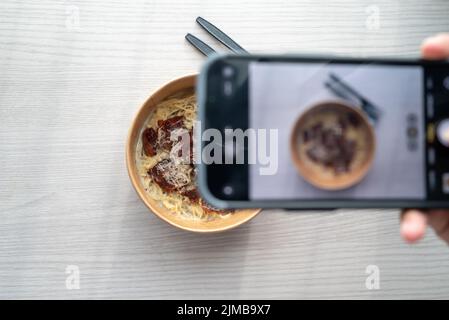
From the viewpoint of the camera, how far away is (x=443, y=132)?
59 cm

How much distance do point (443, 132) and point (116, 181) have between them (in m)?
0.47

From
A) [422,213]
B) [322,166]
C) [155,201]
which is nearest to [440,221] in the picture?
[422,213]

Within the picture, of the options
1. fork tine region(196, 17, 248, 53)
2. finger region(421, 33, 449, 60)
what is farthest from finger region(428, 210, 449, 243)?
fork tine region(196, 17, 248, 53)

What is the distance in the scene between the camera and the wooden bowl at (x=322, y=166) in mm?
589

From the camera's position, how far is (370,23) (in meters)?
0.79

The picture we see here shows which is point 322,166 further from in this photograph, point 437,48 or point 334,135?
point 437,48

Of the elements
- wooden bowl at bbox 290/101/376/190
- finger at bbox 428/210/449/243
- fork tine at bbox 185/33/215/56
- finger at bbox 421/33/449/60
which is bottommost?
finger at bbox 428/210/449/243

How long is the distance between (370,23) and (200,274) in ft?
1.57

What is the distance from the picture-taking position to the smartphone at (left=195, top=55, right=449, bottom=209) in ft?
1.91

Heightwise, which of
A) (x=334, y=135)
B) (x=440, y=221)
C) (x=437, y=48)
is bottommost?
(x=440, y=221)
